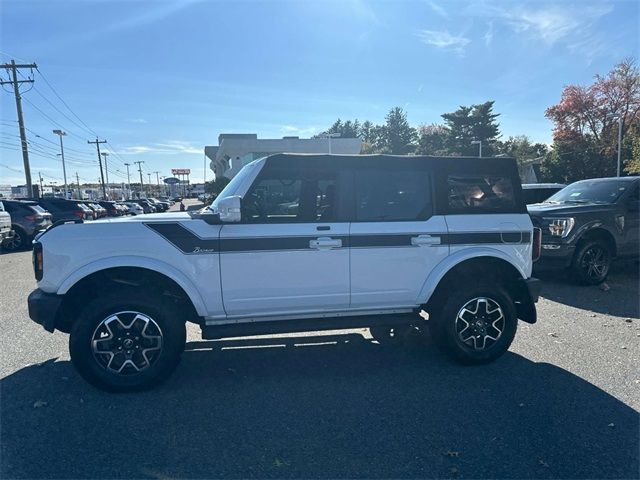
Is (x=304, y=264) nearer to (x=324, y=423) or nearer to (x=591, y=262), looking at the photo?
(x=324, y=423)

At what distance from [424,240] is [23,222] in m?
14.5

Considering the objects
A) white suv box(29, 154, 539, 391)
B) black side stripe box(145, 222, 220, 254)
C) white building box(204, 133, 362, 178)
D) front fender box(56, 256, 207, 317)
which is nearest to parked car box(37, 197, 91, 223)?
front fender box(56, 256, 207, 317)

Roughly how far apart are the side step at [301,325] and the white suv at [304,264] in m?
0.01

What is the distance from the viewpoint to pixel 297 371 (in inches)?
166

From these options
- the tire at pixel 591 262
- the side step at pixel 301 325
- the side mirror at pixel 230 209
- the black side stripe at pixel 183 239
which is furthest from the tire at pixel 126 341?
the tire at pixel 591 262

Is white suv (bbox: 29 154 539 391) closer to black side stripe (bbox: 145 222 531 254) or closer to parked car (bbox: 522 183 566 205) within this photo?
black side stripe (bbox: 145 222 531 254)

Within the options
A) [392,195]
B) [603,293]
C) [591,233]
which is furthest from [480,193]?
[591,233]

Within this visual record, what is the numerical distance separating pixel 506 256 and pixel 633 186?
5.79m

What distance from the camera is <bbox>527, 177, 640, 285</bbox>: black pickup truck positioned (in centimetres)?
759

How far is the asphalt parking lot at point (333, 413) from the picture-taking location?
110 inches

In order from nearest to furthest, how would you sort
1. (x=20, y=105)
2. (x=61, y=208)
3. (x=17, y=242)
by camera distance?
(x=17, y=242)
(x=61, y=208)
(x=20, y=105)

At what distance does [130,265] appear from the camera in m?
3.69

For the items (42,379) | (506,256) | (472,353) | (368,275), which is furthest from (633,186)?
(42,379)

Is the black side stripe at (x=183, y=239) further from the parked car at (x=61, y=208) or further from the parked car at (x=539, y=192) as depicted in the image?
the parked car at (x=61, y=208)
